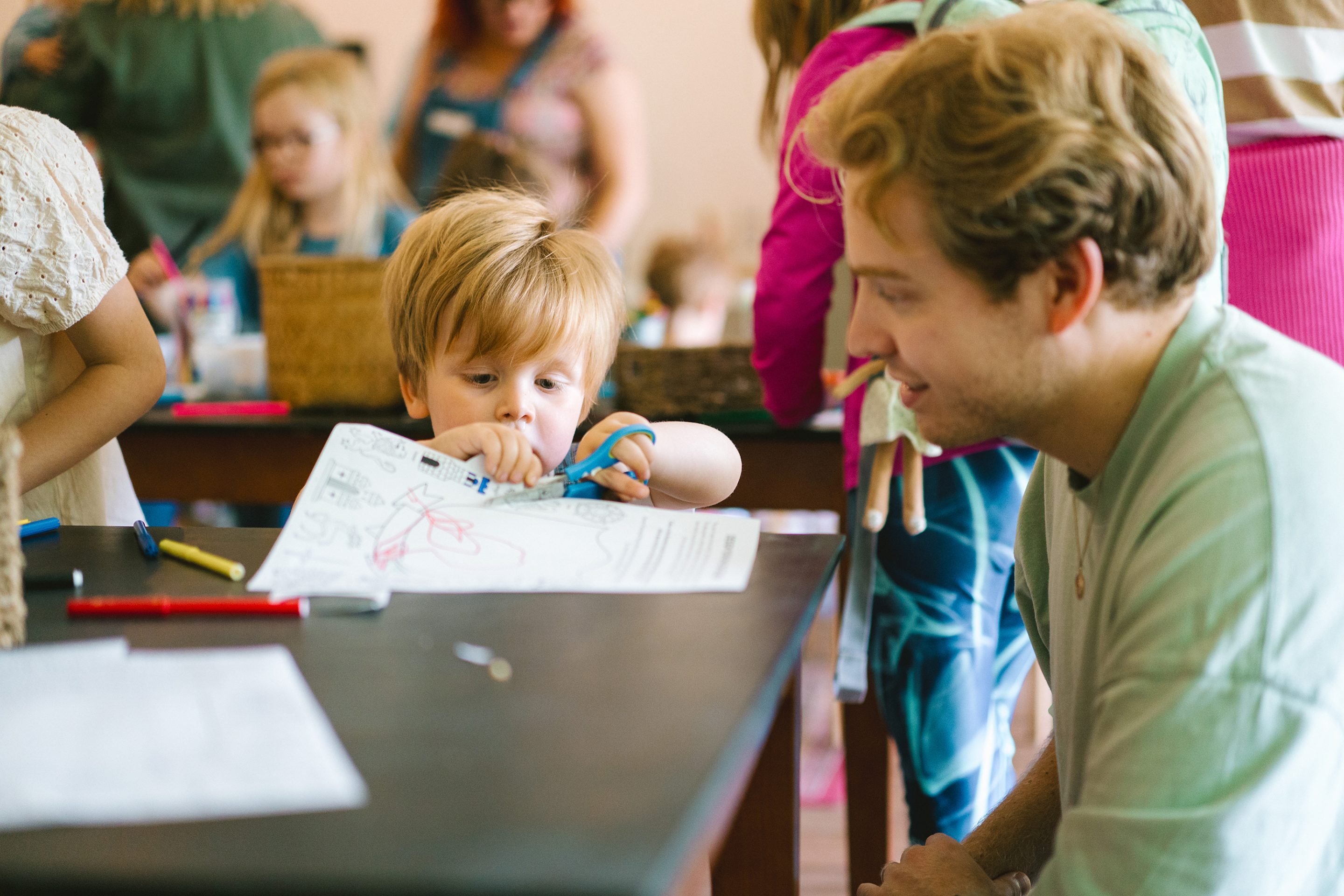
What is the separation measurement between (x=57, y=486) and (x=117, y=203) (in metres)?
2.93

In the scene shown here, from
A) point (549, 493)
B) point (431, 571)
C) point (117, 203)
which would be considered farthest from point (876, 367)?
point (117, 203)

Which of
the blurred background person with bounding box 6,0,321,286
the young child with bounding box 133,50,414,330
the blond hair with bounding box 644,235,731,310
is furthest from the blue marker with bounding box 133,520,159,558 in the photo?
the blurred background person with bounding box 6,0,321,286

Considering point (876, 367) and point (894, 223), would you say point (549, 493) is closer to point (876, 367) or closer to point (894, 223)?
point (894, 223)

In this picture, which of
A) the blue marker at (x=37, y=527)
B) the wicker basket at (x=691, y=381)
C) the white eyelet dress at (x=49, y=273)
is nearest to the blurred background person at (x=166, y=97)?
the wicker basket at (x=691, y=381)

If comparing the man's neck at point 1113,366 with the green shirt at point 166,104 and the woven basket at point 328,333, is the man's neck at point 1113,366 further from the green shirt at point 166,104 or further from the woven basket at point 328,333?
the green shirt at point 166,104

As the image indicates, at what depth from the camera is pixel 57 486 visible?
110 centimetres

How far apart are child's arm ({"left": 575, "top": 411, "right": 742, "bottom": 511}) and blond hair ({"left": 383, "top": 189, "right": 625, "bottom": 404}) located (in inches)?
5.7

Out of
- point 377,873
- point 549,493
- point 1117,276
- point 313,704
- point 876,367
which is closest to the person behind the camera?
point 377,873

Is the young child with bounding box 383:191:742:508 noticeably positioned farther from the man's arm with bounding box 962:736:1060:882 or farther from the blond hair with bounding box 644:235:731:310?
the blond hair with bounding box 644:235:731:310

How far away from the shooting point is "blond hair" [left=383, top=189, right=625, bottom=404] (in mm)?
1079

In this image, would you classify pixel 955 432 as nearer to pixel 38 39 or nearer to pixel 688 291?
pixel 688 291

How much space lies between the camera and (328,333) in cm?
176

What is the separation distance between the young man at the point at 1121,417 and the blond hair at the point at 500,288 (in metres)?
0.40

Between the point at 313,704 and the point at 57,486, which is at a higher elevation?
the point at 313,704
